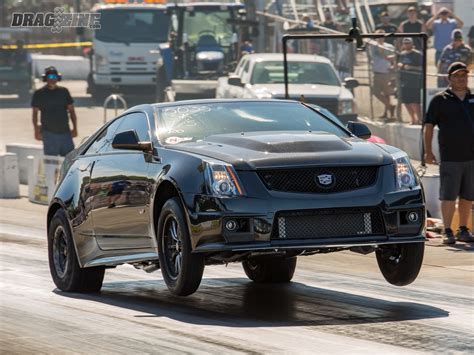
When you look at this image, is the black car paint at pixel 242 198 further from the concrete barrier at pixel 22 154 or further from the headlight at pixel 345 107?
the headlight at pixel 345 107

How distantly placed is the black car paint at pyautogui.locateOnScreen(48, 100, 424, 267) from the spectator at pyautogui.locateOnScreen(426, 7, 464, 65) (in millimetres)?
15417

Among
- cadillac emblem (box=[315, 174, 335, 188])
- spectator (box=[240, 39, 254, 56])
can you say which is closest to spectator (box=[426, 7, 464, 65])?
spectator (box=[240, 39, 254, 56])

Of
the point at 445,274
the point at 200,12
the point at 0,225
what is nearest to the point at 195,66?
the point at 200,12

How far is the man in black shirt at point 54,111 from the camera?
2092cm

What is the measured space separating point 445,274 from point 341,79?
51.2ft

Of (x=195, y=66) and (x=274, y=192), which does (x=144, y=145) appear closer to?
(x=274, y=192)

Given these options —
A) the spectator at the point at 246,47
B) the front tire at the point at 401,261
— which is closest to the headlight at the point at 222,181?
the front tire at the point at 401,261

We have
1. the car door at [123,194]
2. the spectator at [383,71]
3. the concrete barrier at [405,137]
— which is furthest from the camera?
the spectator at [383,71]

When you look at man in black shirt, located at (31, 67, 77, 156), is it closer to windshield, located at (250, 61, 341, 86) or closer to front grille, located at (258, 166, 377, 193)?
windshield, located at (250, 61, 341, 86)

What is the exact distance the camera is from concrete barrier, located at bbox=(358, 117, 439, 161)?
77.3 feet

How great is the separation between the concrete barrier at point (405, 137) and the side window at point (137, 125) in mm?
11934

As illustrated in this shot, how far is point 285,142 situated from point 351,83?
16.9 m

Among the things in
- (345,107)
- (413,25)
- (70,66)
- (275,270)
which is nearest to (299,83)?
(345,107)

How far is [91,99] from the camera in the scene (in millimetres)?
46312
